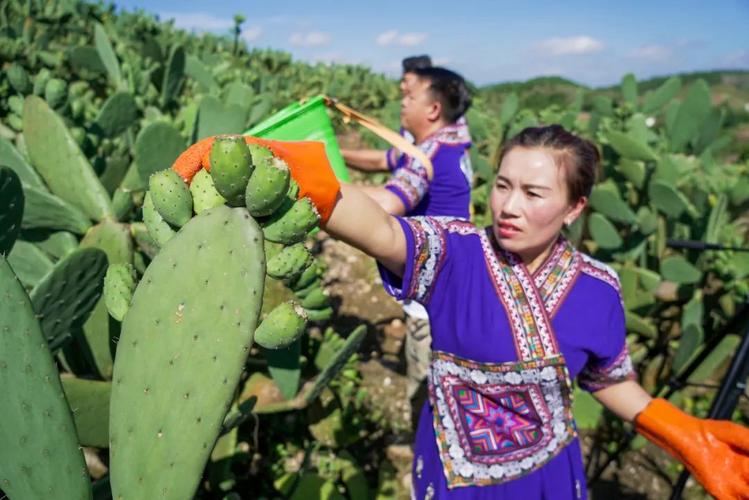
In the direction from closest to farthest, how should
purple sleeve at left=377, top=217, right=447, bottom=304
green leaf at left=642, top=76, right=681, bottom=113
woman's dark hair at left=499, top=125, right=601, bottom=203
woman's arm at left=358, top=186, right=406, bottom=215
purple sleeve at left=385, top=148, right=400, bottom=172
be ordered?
purple sleeve at left=377, top=217, right=447, bottom=304 < woman's dark hair at left=499, top=125, right=601, bottom=203 < woman's arm at left=358, top=186, right=406, bottom=215 < purple sleeve at left=385, top=148, right=400, bottom=172 < green leaf at left=642, top=76, right=681, bottom=113

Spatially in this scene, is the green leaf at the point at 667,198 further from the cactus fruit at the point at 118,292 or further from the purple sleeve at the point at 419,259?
the cactus fruit at the point at 118,292

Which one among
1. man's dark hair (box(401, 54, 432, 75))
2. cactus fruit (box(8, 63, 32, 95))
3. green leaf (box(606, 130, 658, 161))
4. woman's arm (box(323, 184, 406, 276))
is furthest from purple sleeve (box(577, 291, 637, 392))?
cactus fruit (box(8, 63, 32, 95))

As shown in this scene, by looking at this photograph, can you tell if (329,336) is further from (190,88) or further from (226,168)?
(190,88)

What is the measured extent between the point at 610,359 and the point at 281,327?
2.68 ft

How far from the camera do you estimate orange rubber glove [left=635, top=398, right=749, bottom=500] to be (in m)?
1.14

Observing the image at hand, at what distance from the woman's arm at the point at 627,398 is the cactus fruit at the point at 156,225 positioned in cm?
101

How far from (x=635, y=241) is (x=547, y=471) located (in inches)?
69.6

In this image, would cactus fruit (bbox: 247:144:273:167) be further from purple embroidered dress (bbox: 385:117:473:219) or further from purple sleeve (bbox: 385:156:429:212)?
purple embroidered dress (bbox: 385:117:473:219)

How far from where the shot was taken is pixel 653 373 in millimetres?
2537

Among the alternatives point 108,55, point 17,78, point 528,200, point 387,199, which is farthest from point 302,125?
point 108,55

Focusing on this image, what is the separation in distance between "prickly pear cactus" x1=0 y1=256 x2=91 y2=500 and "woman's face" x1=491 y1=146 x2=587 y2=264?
2.51 feet

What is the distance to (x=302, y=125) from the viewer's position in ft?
4.17

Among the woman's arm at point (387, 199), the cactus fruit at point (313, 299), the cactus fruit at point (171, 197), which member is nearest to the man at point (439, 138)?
the woman's arm at point (387, 199)

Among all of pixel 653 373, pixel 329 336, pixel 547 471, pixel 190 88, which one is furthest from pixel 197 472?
pixel 190 88
